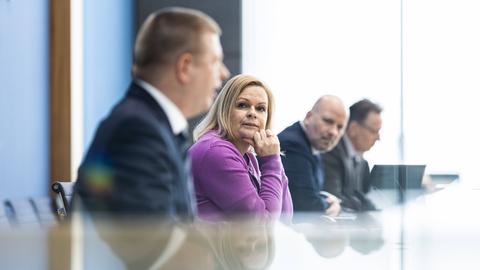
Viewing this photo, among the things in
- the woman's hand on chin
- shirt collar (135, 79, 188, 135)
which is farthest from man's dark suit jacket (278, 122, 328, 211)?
shirt collar (135, 79, 188, 135)

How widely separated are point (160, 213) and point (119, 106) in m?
0.09

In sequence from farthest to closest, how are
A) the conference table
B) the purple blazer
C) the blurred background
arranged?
the blurred background
the purple blazer
the conference table

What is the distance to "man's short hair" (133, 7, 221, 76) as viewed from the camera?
0.67 meters

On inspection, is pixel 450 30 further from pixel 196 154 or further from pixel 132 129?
pixel 132 129

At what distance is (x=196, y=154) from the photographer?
1.19m

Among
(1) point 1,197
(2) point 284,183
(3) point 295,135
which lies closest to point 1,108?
(1) point 1,197

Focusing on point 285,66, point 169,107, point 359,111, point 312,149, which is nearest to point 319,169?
point 312,149

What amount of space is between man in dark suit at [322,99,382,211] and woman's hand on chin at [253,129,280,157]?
984 mm

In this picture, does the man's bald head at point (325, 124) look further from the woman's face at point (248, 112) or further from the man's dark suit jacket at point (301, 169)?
the woman's face at point (248, 112)

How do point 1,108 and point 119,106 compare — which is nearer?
point 119,106

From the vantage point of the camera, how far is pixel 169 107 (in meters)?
0.70

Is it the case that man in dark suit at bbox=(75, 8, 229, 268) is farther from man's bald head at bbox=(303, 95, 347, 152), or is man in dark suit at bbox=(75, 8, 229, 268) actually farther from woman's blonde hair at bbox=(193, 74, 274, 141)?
man's bald head at bbox=(303, 95, 347, 152)

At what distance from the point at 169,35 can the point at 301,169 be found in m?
1.37

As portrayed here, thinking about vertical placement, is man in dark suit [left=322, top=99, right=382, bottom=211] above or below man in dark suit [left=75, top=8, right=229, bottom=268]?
below
